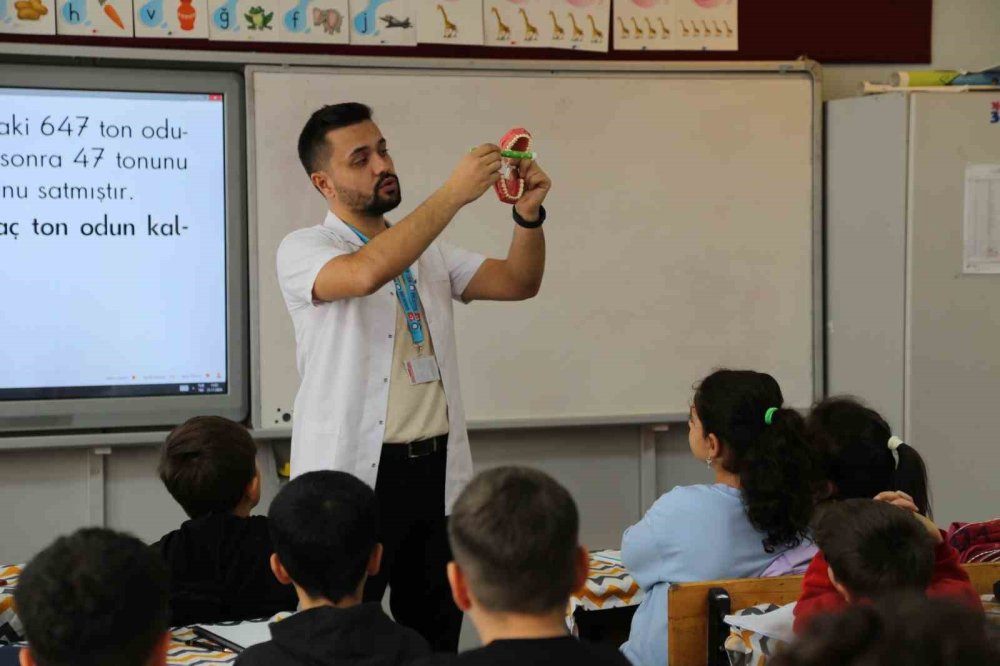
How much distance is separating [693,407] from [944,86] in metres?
2.01

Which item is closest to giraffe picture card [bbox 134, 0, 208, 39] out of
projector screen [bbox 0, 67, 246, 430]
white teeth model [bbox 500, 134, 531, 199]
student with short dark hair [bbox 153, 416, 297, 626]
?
projector screen [bbox 0, 67, 246, 430]

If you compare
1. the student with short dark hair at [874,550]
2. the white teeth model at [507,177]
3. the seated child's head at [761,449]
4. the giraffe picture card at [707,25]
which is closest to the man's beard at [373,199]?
the white teeth model at [507,177]

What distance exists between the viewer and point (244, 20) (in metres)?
3.60

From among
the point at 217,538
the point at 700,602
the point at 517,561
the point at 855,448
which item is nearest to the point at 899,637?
the point at 517,561

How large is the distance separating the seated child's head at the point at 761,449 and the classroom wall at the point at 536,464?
1.51 m

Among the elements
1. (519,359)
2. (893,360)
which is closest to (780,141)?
(893,360)

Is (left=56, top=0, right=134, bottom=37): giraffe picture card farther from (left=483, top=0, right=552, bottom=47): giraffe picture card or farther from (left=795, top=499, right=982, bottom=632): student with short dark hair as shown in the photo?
(left=795, top=499, right=982, bottom=632): student with short dark hair

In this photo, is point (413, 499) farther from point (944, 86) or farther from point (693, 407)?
point (944, 86)

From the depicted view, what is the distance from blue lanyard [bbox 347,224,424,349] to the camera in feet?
8.31

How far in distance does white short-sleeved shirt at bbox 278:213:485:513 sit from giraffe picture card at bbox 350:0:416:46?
1316 millimetres

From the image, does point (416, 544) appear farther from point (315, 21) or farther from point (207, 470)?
point (315, 21)

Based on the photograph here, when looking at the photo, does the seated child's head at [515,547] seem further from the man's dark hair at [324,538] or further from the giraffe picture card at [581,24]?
the giraffe picture card at [581,24]

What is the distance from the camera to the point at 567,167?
3793 millimetres

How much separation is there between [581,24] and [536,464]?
4.77 ft
